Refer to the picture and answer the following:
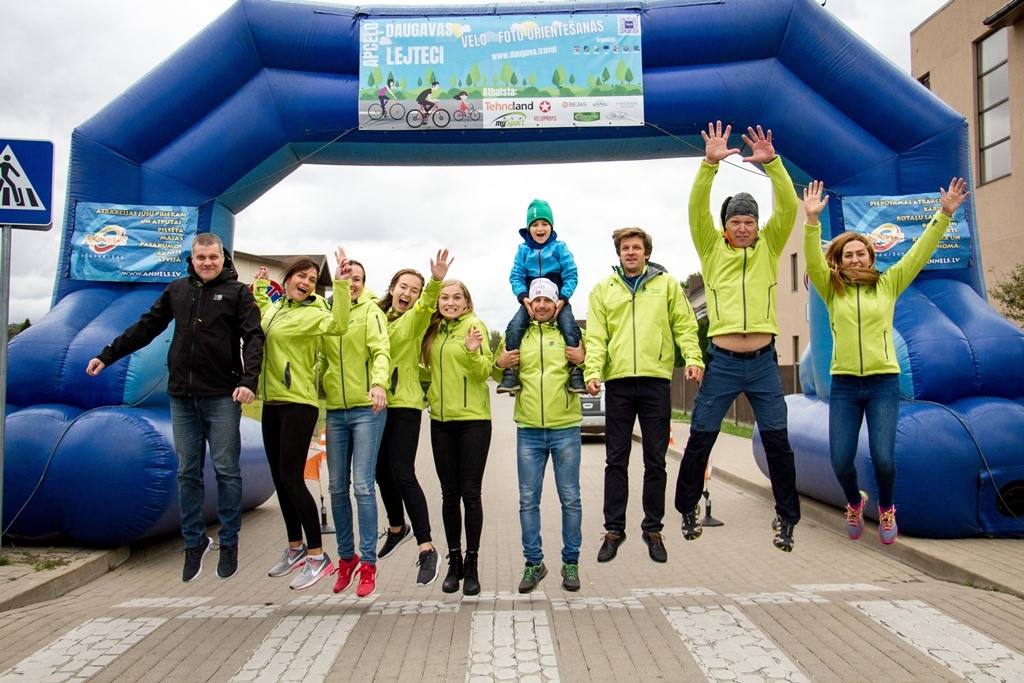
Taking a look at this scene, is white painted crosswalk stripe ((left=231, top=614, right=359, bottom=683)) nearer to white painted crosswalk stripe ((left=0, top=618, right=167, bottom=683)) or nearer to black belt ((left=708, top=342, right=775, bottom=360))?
white painted crosswalk stripe ((left=0, top=618, right=167, bottom=683))

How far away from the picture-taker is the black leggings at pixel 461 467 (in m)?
6.12

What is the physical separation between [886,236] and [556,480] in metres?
4.81

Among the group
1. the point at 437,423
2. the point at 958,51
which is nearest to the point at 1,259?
the point at 437,423

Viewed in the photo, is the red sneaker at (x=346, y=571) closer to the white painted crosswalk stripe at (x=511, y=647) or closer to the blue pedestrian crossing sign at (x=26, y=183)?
the white painted crosswalk stripe at (x=511, y=647)

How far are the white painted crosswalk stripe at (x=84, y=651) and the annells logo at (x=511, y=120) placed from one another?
5.64 meters

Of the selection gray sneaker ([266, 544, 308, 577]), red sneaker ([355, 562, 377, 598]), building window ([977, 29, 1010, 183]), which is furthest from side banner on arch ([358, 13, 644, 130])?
building window ([977, 29, 1010, 183])

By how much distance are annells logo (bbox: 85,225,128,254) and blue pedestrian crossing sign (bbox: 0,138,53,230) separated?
1.34 metres

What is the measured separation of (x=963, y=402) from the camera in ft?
26.5

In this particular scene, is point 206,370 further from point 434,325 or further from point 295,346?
point 434,325

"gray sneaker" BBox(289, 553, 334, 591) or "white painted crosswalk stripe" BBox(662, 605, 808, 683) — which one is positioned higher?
"gray sneaker" BBox(289, 553, 334, 591)

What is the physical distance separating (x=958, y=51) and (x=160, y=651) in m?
23.2

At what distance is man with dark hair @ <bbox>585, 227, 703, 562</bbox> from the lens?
5758 millimetres

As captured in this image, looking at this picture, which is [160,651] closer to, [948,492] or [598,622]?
[598,622]

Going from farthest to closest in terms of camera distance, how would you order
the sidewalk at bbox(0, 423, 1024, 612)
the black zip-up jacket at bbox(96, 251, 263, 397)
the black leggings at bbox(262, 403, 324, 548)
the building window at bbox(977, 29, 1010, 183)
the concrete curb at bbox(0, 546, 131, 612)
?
the building window at bbox(977, 29, 1010, 183) → the sidewalk at bbox(0, 423, 1024, 612) → the concrete curb at bbox(0, 546, 131, 612) → the black leggings at bbox(262, 403, 324, 548) → the black zip-up jacket at bbox(96, 251, 263, 397)
